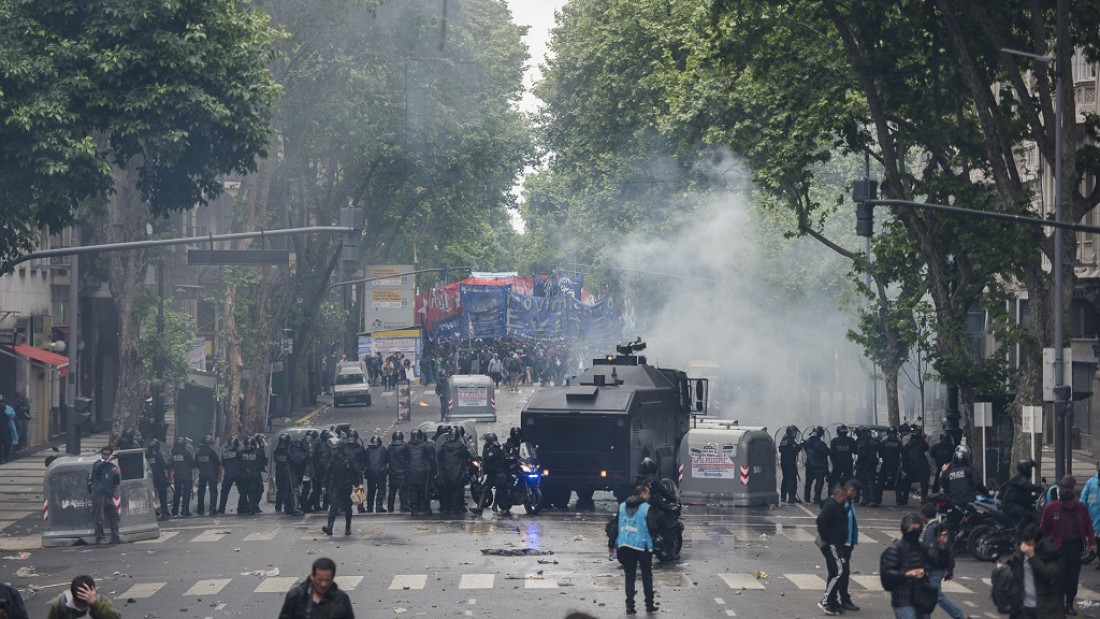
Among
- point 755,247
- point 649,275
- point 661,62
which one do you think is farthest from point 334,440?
point 649,275

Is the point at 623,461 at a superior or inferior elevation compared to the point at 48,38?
inferior

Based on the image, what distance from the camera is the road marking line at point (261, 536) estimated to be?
970 inches

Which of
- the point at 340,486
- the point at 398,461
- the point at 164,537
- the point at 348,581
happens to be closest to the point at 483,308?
the point at 398,461

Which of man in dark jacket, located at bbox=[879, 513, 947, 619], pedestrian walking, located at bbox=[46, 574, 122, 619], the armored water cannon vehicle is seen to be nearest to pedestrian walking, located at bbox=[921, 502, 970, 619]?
man in dark jacket, located at bbox=[879, 513, 947, 619]

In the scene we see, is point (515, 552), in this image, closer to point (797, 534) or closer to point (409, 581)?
point (409, 581)

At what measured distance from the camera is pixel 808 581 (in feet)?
66.7

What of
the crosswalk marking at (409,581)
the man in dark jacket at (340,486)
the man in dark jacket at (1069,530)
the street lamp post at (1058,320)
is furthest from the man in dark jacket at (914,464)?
the crosswalk marking at (409,581)

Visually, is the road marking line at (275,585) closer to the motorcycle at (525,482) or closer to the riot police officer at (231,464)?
the motorcycle at (525,482)

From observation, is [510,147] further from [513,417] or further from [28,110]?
[28,110]

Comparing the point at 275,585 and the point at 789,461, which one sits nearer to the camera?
the point at 275,585

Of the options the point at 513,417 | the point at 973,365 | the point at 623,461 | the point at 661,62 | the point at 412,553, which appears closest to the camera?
the point at 412,553

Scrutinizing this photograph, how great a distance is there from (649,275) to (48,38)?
42.6 m

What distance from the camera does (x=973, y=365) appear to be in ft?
104

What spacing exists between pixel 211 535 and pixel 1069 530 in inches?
548
